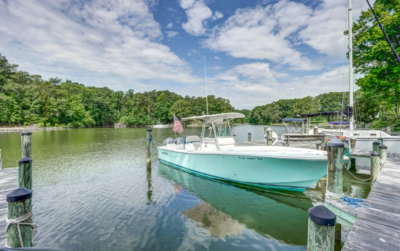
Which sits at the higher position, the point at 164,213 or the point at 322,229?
the point at 322,229

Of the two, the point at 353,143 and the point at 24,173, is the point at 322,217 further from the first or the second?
the point at 353,143

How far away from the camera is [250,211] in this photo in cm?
596

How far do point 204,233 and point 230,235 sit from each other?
0.66 metres

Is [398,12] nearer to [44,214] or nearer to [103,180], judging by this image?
[103,180]

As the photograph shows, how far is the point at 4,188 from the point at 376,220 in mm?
9451

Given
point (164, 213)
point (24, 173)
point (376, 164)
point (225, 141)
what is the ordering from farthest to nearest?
point (225, 141) → point (376, 164) → point (164, 213) → point (24, 173)

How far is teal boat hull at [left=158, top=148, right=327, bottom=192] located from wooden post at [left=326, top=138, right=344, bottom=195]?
194 centimetres

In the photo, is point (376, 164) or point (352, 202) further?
point (376, 164)

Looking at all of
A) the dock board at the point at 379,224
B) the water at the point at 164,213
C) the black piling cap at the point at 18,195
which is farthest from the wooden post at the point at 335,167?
the black piling cap at the point at 18,195

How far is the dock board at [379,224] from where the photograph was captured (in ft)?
9.28

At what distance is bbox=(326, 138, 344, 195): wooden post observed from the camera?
14.1 ft

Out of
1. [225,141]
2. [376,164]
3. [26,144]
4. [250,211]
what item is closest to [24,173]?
[26,144]

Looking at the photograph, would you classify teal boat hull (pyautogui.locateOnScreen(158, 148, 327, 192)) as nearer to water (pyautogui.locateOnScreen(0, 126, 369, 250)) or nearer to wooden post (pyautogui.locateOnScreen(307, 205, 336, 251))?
water (pyautogui.locateOnScreen(0, 126, 369, 250))

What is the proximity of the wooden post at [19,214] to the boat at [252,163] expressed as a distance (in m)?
6.09
